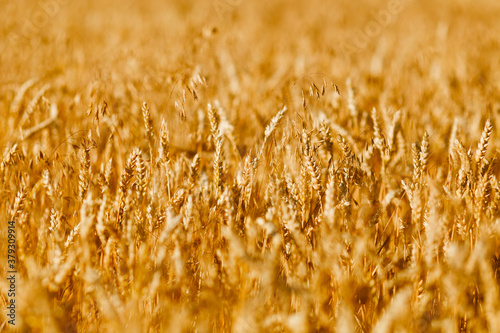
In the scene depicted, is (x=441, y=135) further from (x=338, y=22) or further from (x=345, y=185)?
(x=338, y=22)

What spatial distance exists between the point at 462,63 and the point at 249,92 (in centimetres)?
135

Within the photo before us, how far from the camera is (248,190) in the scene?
1004 mm

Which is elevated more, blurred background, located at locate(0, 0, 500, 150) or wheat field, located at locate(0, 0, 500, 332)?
blurred background, located at locate(0, 0, 500, 150)

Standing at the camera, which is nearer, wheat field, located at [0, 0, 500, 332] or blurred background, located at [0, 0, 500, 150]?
wheat field, located at [0, 0, 500, 332]

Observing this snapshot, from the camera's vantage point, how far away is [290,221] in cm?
84

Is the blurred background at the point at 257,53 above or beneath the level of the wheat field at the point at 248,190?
above

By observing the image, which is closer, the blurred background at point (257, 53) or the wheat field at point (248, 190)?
the wheat field at point (248, 190)

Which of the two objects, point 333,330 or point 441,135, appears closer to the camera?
point 333,330

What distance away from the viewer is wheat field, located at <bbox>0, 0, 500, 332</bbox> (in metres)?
0.77

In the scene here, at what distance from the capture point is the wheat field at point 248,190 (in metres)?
0.77

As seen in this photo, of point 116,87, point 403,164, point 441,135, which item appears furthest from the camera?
point 116,87

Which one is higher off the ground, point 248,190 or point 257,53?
point 257,53

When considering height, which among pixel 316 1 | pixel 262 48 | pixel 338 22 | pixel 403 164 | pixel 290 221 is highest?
pixel 316 1

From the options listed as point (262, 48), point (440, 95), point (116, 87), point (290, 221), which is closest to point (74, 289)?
point (290, 221)
